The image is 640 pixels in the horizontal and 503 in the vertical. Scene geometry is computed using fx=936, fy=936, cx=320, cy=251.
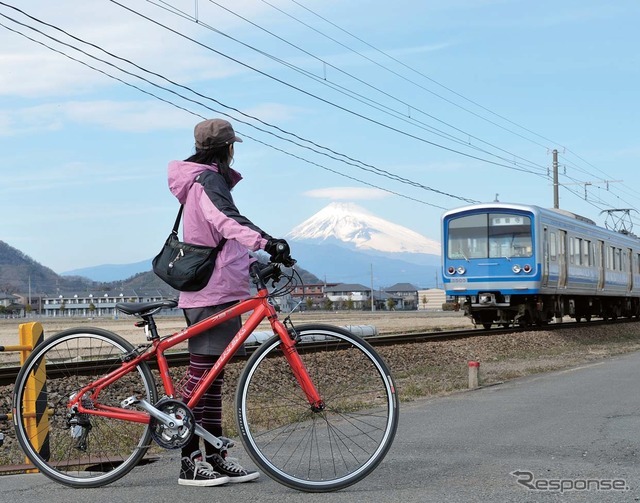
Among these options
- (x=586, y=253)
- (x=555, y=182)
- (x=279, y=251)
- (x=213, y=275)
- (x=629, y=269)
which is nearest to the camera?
(x=279, y=251)

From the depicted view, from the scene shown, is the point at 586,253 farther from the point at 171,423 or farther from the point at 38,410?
the point at 171,423

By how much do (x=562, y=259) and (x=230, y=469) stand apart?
71.6ft

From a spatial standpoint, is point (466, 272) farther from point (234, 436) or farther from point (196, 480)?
point (196, 480)

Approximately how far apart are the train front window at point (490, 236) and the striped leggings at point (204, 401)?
1935cm

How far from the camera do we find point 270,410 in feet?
16.1

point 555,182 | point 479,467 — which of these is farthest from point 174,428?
point 555,182

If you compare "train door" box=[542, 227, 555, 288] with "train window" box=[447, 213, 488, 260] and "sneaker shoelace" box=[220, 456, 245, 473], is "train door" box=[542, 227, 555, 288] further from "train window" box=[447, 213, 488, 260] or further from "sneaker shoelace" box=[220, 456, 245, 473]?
"sneaker shoelace" box=[220, 456, 245, 473]

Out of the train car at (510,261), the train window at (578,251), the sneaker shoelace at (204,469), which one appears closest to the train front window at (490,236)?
the train car at (510,261)

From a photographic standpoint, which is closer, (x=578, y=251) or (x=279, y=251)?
(x=279, y=251)

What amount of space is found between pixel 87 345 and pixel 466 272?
19864 mm

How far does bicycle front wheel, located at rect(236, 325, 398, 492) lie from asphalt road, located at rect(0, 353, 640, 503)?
5.2 inches

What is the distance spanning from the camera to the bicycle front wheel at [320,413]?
449 cm

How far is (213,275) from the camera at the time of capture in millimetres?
4730

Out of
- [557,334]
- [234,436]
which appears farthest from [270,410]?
[557,334]
